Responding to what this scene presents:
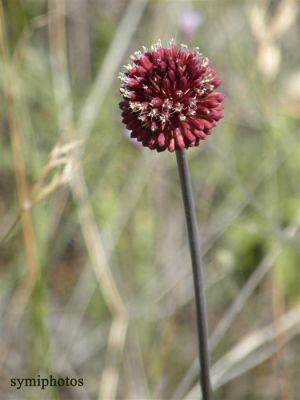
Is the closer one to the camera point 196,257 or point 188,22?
point 196,257

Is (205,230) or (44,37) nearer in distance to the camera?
(205,230)

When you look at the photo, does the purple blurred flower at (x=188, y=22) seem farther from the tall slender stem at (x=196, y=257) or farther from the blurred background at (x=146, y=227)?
the tall slender stem at (x=196, y=257)

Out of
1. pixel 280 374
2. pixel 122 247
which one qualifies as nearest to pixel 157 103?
pixel 280 374

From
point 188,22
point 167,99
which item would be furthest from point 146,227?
point 167,99

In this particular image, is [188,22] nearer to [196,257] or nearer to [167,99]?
[167,99]

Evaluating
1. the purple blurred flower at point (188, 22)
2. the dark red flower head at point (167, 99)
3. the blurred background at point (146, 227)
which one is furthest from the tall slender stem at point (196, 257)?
the purple blurred flower at point (188, 22)

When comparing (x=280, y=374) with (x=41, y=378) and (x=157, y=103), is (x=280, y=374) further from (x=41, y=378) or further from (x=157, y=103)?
(x=157, y=103)
